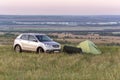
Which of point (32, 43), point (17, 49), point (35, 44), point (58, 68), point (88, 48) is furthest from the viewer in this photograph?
point (88, 48)

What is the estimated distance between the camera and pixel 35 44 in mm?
29531

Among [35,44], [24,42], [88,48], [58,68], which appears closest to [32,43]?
[35,44]

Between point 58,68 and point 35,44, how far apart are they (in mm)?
8341

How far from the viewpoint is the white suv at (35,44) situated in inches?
1152

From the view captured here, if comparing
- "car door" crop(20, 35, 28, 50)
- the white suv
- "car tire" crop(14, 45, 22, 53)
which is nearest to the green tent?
the white suv

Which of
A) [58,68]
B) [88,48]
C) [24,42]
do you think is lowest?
[88,48]

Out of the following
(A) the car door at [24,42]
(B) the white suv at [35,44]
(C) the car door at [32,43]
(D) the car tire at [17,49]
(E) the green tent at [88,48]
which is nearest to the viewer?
(B) the white suv at [35,44]

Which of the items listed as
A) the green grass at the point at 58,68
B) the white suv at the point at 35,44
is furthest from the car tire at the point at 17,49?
the green grass at the point at 58,68

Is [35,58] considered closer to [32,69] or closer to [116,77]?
[32,69]

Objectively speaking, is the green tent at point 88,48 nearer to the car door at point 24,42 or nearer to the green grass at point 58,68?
the green grass at point 58,68

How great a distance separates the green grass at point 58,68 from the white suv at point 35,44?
2.72m

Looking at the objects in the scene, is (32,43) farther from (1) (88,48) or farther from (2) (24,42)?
(1) (88,48)

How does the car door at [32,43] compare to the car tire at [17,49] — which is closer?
the car door at [32,43]

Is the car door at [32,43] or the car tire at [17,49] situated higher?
the car door at [32,43]
